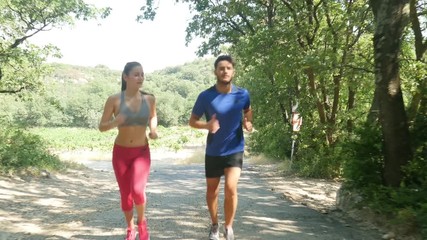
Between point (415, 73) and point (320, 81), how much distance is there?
6034 millimetres

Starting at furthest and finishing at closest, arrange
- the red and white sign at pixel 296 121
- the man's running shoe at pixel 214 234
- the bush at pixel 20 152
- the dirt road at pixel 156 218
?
the red and white sign at pixel 296 121
the bush at pixel 20 152
the dirt road at pixel 156 218
the man's running shoe at pixel 214 234

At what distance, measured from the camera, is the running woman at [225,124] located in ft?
13.6

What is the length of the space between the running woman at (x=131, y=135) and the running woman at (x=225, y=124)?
562mm

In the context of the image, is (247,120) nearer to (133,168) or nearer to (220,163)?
(220,163)

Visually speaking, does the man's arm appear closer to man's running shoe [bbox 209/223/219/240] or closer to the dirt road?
man's running shoe [bbox 209/223/219/240]

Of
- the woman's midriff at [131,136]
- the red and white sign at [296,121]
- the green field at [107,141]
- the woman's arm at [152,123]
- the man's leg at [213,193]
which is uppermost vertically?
the red and white sign at [296,121]

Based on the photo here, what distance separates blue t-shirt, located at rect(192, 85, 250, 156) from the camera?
4.16 meters

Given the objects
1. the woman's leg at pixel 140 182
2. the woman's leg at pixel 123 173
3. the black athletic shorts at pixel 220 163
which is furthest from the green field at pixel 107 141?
the black athletic shorts at pixel 220 163

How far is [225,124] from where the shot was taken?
4.16m

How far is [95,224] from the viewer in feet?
17.5

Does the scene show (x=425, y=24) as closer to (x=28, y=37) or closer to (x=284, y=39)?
(x=284, y=39)

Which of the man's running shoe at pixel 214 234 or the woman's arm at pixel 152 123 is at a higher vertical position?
the woman's arm at pixel 152 123

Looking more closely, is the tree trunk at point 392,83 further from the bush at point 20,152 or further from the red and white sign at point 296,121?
the red and white sign at point 296,121

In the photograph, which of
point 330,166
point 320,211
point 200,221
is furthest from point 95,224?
point 330,166
